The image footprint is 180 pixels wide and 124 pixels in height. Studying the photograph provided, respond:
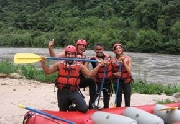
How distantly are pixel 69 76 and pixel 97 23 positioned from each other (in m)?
46.8

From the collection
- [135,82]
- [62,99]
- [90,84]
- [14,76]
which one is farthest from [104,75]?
[14,76]

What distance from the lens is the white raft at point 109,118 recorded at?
4976 mm

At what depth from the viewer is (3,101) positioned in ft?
28.3

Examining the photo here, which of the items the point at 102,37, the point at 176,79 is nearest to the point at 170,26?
the point at 102,37

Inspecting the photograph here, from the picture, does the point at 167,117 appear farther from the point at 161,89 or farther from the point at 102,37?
the point at 102,37

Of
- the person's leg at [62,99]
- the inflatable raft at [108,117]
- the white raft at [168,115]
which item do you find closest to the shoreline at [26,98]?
the person's leg at [62,99]

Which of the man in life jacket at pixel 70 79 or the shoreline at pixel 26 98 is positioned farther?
the shoreline at pixel 26 98

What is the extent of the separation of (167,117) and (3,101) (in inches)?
174

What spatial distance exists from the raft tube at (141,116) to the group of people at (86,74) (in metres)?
0.63

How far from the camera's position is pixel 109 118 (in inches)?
202

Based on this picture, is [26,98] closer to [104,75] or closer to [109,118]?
[104,75]

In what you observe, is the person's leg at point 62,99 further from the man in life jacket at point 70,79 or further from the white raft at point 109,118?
the white raft at point 109,118

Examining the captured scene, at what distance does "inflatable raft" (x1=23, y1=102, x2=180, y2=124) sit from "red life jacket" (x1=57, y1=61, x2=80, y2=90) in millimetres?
402

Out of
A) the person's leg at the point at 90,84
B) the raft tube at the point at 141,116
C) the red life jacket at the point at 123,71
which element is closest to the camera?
the raft tube at the point at 141,116
